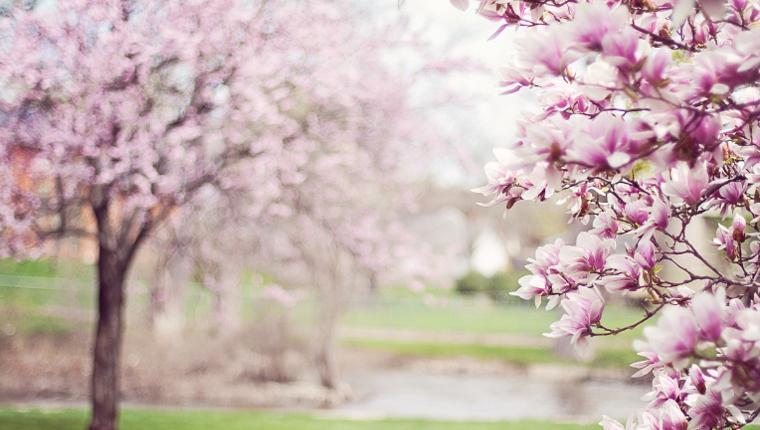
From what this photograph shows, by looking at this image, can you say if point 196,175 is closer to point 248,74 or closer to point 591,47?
point 248,74

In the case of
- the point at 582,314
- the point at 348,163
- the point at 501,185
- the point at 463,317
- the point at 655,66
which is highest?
the point at 655,66

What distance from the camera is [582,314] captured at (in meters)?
1.92

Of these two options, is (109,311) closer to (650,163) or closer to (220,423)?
(220,423)

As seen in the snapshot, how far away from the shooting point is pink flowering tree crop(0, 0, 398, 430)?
19.5 ft

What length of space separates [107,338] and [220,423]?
210 cm

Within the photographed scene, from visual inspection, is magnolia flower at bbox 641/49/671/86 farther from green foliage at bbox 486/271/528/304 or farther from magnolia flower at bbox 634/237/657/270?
green foliage at bbox 486/271/528/304

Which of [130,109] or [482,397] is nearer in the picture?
[130,109]

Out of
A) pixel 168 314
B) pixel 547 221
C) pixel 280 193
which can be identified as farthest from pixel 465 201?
pixel 280 193

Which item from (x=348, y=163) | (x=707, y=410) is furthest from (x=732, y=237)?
(x=348, y=163)

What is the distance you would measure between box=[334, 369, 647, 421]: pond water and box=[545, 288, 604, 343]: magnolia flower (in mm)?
8621

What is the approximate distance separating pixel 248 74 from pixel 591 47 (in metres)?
5.02

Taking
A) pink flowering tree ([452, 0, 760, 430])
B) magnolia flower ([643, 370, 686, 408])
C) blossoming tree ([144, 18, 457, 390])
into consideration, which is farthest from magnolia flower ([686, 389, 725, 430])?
blossoming tree ([144, 18, 457, 390])

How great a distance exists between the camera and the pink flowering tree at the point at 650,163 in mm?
1430

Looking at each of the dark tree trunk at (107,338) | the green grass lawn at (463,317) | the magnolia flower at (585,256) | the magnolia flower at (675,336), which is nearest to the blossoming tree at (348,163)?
the dark tree trunk at (107,338)
